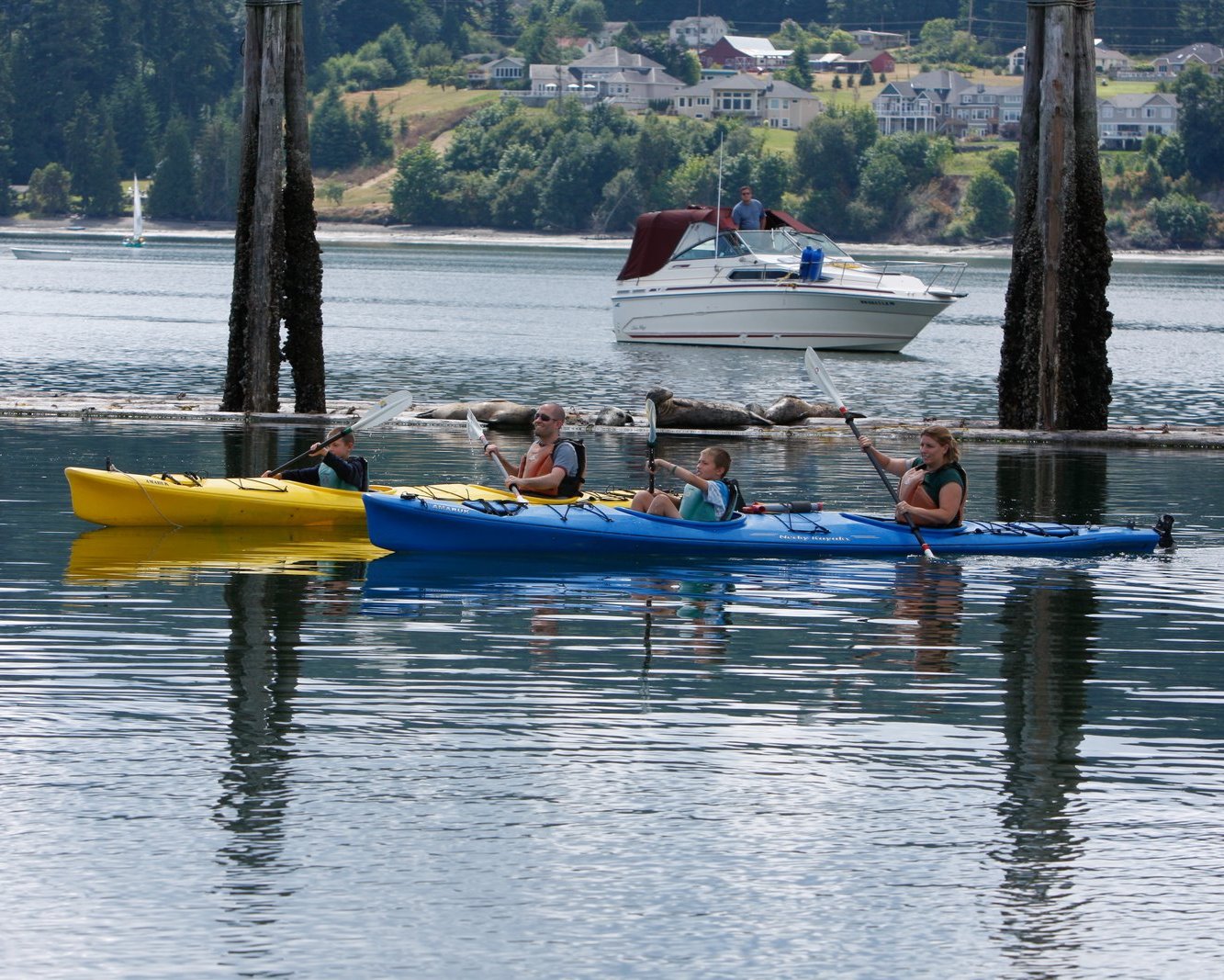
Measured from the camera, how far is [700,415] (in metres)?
24.5

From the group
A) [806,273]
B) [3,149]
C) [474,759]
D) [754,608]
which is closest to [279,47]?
[754,608]

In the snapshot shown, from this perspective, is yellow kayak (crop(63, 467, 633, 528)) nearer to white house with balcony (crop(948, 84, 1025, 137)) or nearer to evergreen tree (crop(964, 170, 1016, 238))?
evergreen tree (crop(964, 170, 1016, 238))

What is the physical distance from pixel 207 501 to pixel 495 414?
8.64m

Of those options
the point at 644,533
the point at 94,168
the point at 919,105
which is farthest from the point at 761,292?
the point at 919,105

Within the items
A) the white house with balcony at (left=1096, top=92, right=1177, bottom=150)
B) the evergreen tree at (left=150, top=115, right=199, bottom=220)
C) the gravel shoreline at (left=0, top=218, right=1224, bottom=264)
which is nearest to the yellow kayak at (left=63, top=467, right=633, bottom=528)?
the gravel shoreline at (left=0, top=218, right=1224, bottom=264)

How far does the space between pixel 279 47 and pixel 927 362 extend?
2549 cm

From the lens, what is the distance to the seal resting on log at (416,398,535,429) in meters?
24.5

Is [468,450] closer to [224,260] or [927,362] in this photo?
[927,362]

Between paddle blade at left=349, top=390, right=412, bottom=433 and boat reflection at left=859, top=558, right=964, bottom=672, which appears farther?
paddle blade at left=349, top=390, right=412, bottom=433

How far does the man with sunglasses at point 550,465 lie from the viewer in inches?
608

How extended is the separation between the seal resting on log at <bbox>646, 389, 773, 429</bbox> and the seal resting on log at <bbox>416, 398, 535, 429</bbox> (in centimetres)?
167

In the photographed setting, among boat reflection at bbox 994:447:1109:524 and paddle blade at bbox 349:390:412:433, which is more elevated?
paddle blade at bbox 349:390:412:433

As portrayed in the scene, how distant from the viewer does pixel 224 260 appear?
4267 inches

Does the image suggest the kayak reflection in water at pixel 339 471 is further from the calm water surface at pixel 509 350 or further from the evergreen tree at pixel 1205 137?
the evergreen tree at pixel 1205 137
